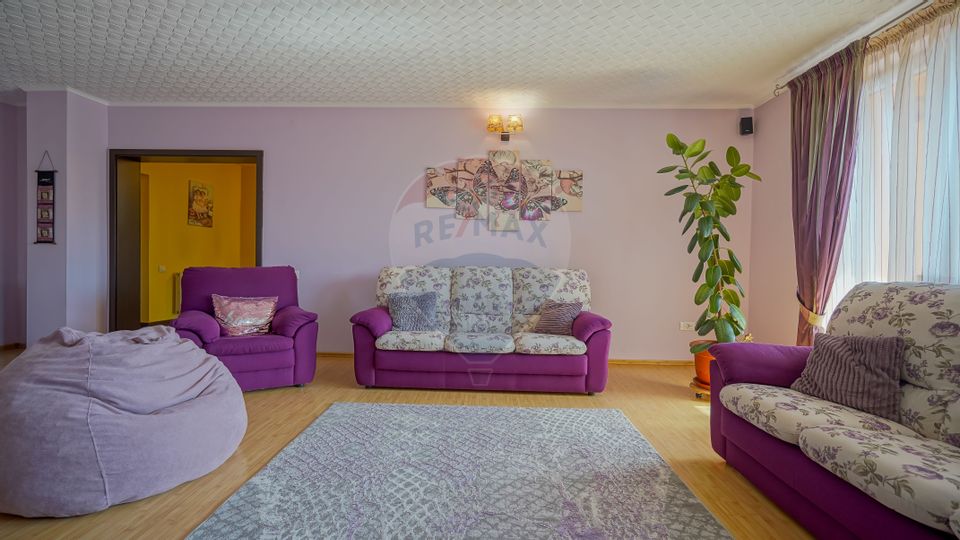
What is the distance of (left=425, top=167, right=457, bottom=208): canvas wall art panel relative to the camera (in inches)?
184

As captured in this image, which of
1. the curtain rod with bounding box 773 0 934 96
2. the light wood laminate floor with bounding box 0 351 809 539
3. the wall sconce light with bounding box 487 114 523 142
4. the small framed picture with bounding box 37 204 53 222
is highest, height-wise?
the curtain rod with bounding box 773 0 934 96

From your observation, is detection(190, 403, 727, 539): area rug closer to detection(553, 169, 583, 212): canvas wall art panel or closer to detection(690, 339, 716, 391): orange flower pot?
detection(690, 339, 716, 391): orange flower pot

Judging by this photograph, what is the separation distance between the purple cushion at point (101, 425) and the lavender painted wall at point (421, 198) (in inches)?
100

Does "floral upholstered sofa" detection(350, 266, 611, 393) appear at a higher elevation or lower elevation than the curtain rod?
lower

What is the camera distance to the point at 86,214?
4.70m

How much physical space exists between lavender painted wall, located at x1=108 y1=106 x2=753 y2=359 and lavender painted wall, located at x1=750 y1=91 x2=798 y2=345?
0.21 m

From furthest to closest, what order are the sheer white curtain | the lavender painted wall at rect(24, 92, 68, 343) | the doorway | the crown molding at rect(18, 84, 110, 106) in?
1. the doorway
2. the lavender painted wall at rect(24, 92, 68, 343)
3. the crown molding at rect(18, 84, 110, 106)
4. the sheer white curtain

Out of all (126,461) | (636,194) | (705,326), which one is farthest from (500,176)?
(126,461)

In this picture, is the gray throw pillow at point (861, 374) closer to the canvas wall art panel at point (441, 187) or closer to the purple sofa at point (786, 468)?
the purple sofa at point (786, 468)

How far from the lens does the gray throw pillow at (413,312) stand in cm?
386

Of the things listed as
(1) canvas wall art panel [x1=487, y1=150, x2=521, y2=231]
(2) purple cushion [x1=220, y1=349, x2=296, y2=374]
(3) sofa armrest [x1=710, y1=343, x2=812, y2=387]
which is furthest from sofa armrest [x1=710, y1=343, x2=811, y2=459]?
(2) purple cushion [x1=220, y1=349, x2=296, y2=374]

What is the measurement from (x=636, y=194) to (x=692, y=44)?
1596mm

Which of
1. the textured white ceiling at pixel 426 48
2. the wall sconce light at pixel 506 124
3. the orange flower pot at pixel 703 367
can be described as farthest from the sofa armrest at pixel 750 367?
the wall sconce light at pixel 506 124

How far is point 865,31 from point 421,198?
3.71 metres
